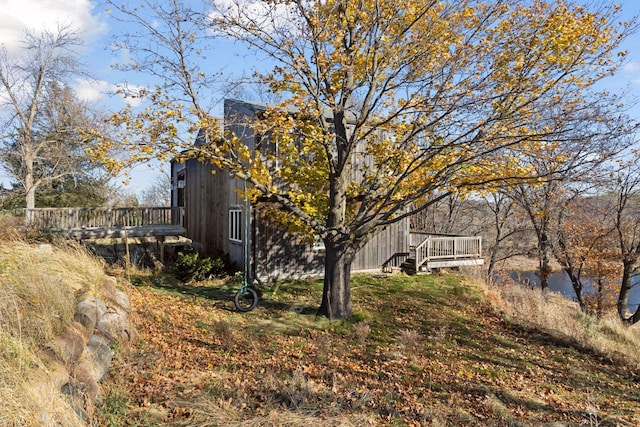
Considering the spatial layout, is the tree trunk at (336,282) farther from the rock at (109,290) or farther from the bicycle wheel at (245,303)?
the rock at (109,290)

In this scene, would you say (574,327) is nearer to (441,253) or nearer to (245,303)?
(441,253)

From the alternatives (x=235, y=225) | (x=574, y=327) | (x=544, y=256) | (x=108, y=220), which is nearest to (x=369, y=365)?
Result: (x=574, y=327)

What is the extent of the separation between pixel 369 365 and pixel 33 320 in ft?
15.3

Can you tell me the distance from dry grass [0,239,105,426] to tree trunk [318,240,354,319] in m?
4.48

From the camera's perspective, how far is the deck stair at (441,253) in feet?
49.9

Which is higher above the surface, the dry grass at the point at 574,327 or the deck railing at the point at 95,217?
the deck railing at the point at 95,217

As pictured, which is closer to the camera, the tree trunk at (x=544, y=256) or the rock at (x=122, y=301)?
the rock at (x=122, y=301)

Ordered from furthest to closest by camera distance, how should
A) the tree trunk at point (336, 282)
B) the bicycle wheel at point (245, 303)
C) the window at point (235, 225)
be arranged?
the window at point (235, 225), the bicycle wheel at point (245, 303), the tree trunk at point (336, 282)

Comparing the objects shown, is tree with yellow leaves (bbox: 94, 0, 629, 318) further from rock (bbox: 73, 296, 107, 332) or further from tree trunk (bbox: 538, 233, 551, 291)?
tree trunk (bbox: 538, 233, 551, 291)

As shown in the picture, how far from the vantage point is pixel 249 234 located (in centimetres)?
1192

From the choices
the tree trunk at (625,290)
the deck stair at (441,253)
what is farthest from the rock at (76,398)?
the tree trunk at (625,290)

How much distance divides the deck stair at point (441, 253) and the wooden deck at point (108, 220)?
31.8 ft

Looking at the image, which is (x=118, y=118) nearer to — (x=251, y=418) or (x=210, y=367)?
(x=210, y=367)

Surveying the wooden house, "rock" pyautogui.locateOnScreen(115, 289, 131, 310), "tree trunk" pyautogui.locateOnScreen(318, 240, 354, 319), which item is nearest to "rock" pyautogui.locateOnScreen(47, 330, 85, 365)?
"rock" pyautogui.locateOnScreen(115, 289, 131, 310)
